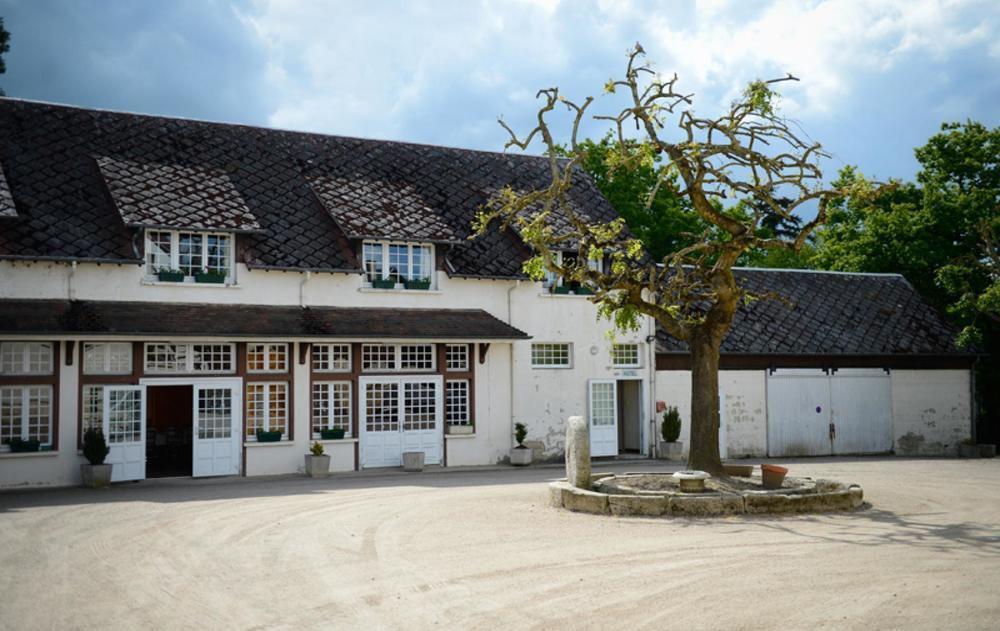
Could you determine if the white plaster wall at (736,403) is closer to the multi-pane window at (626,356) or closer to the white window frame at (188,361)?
the multi-pane window at (626,356)

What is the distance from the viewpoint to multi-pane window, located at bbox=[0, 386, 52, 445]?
64.3 ft

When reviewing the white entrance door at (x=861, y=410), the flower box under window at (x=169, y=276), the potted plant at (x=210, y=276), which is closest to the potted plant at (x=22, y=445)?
the flower box under window at (x=169, y=276)

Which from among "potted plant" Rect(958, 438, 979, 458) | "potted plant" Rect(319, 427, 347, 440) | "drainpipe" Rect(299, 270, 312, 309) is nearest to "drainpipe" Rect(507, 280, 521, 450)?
"potted plant" Rect(319, 427, 347, 440)

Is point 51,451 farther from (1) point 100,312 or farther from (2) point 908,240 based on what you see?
(2) point 908,240

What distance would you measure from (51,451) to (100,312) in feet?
9.49

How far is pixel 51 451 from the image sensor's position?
1973 centimetres

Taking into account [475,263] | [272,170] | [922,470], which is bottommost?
[922,470]

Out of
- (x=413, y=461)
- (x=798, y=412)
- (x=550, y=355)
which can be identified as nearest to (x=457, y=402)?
(x=413, y=461)

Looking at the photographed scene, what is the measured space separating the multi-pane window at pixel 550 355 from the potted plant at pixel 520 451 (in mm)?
1968

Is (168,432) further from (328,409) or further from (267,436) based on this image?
(328,409)

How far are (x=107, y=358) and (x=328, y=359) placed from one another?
188 inches

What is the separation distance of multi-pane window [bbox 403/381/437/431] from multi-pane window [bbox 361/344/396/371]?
0.64m

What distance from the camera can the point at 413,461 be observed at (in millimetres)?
22781

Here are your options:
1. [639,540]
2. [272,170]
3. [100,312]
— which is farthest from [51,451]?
[639,540]
